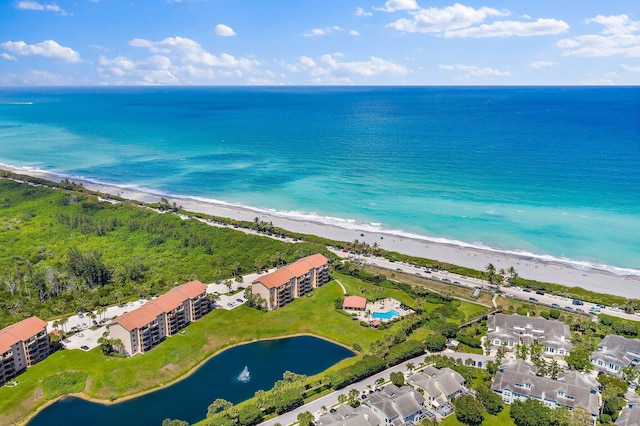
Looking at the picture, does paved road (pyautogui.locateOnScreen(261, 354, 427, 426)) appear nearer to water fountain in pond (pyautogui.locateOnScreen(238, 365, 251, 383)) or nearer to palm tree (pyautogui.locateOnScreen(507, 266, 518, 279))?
water fountain in pond (pyautogui.locateOnScreen(238, 365, 251, 383))

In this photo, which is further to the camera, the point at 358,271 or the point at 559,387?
the point at 358,271

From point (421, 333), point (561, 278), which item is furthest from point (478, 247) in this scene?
point (421, 333)

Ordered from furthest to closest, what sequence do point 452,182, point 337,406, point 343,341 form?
point 452,182 < point 343,341 < point 337,406

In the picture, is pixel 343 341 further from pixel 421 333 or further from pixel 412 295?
pixel 412 295

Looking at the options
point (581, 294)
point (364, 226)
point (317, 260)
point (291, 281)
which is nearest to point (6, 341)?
point (291, 281)

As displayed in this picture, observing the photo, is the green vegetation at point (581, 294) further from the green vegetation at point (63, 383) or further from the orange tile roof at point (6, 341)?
the orange tile roof at point (6, 341)

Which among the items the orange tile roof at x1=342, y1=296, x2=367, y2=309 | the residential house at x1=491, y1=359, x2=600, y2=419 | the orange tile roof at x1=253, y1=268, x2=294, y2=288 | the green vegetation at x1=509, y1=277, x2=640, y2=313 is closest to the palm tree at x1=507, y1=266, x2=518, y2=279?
the green vegetation at x1=509, y1=277, x2=640, y2=313
